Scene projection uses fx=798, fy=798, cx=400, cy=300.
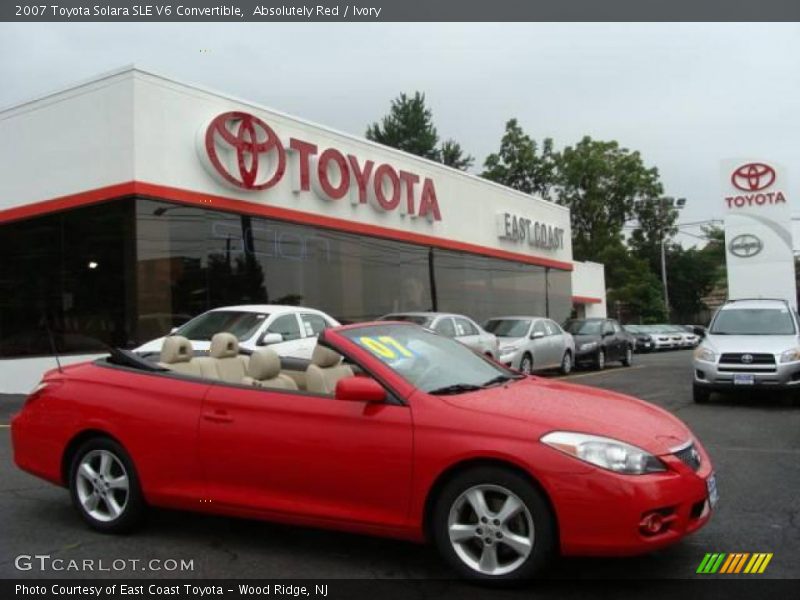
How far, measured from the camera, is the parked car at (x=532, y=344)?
1714cm

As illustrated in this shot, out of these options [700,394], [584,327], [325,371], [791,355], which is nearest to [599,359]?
[584,327]

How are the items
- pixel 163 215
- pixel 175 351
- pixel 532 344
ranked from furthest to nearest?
pixel 532 344 → pixel 163 215 → pixel 175 351

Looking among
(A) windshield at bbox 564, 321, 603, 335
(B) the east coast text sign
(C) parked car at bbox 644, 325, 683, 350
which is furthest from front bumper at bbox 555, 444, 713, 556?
(C) parked car at bbox 644, 325, 683, 350

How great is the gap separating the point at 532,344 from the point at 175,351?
42.1 feet

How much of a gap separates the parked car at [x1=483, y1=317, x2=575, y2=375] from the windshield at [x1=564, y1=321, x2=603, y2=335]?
5.42 ft

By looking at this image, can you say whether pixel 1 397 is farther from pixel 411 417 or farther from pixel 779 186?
pixel 779 186

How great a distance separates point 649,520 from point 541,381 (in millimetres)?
1541

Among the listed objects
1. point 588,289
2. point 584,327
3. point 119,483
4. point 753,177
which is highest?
point 753,177

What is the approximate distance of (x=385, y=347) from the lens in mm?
4883

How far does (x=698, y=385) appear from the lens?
12008 mm

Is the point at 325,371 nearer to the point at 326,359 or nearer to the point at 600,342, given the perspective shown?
the point at 326,359

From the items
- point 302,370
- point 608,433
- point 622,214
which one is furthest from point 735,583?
point 622,214

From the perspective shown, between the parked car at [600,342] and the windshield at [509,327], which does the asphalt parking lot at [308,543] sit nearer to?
the windshield at [509,327]

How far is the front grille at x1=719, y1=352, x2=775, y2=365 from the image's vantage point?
11.5m
